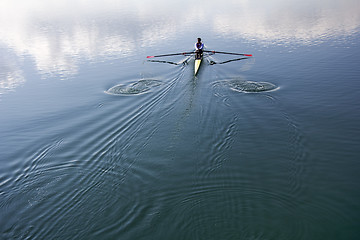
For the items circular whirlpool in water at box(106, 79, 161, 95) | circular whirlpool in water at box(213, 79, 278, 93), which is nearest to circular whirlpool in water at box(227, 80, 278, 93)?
circular whirlpool in water at box(213, 79, 278, 93)

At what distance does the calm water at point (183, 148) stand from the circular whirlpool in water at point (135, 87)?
16cm

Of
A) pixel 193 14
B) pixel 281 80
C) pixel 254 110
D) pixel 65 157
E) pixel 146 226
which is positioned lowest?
pixel 146 226

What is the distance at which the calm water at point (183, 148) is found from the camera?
316 inches

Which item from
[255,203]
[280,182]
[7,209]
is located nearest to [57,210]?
[7,209]

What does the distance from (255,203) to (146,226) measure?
3.46 m

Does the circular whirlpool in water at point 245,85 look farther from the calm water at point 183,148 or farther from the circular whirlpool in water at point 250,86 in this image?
the calm water at point 183,148

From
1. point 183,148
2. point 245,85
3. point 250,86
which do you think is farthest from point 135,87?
point 183,148

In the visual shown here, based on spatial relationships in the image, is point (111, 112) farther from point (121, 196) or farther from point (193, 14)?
point (193, 14)

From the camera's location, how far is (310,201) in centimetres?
865

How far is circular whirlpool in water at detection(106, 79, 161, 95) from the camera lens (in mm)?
16711

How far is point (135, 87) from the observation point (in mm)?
17438

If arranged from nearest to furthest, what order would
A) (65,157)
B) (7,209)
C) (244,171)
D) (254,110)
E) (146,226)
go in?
(146,226)
(7,209)
(244,171)
(65,157)
(254,110)

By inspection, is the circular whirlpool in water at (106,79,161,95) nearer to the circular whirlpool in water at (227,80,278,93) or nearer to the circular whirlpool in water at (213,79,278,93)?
the circular whirlpool in water at (213,79,278,93)

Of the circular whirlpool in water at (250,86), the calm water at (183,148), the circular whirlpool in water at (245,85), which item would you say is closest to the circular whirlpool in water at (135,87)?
the calm water at (183,148)
